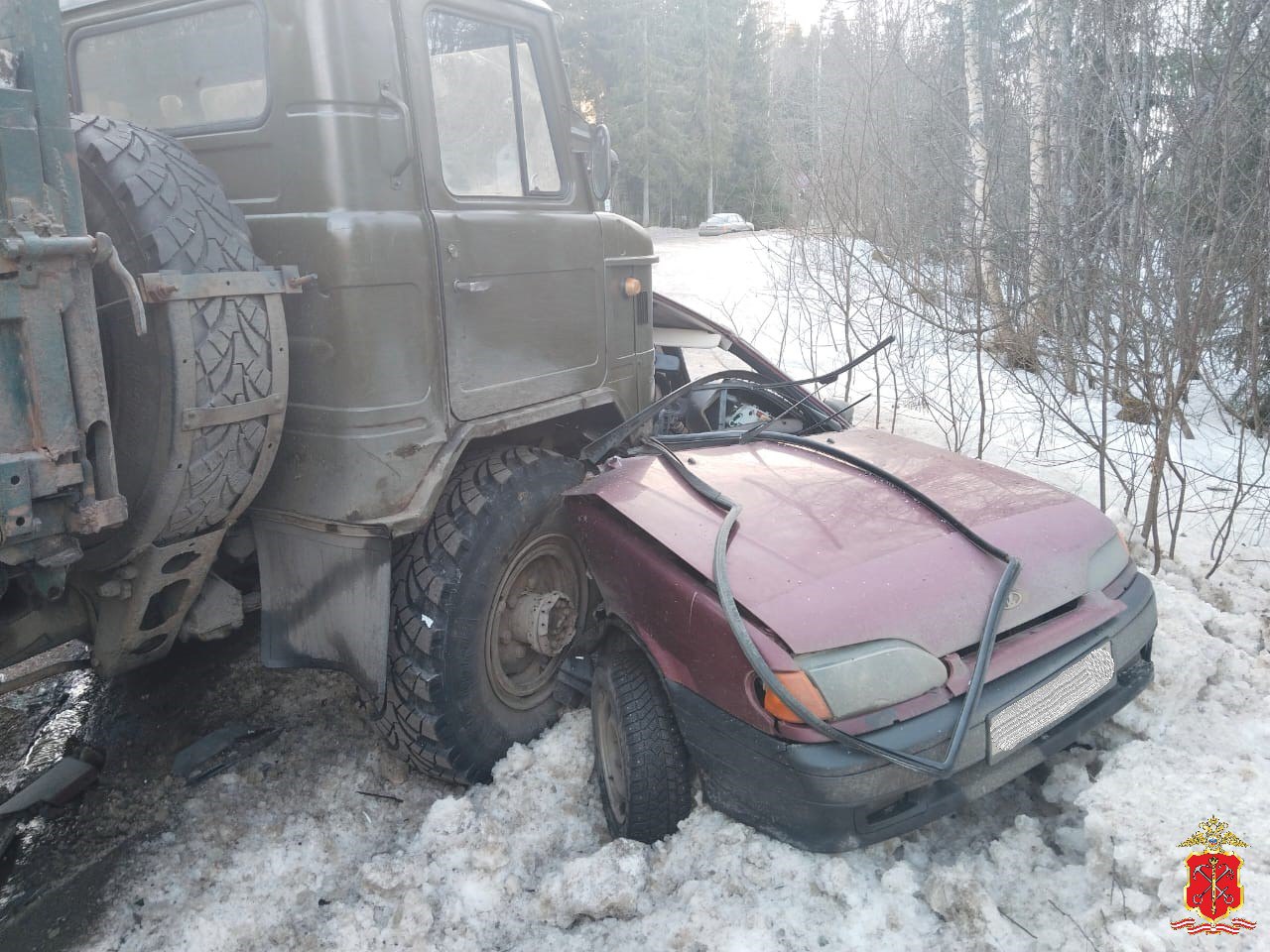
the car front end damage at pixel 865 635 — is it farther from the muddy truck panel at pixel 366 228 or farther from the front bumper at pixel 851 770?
the muddy truck panel at pixel 366 228

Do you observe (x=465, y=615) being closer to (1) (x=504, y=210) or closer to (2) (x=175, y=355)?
(2) (x=175, y=355)

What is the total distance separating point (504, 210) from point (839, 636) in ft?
6.62

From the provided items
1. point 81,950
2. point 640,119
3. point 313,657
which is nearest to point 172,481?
point 313,657

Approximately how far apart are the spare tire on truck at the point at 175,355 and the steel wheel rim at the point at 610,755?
132 cm

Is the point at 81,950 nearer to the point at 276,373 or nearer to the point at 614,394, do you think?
the point at 276,373

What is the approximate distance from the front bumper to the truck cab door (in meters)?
1.43

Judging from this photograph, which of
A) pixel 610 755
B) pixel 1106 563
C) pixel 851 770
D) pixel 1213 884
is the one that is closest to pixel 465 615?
pixel 610 755

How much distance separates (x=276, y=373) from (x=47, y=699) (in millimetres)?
2433

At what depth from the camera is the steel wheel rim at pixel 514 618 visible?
3332mm

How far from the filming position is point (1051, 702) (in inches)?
97.2

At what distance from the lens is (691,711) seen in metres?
2.48

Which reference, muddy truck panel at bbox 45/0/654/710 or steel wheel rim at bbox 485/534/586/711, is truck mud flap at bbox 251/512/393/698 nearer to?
muddy truck panel at bbox 45/0/654/710

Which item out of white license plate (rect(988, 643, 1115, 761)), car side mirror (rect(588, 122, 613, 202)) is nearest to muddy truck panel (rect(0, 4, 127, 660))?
car side mirror (rect(588, 122, 613, 202))

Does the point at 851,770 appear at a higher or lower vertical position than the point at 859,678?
lower
